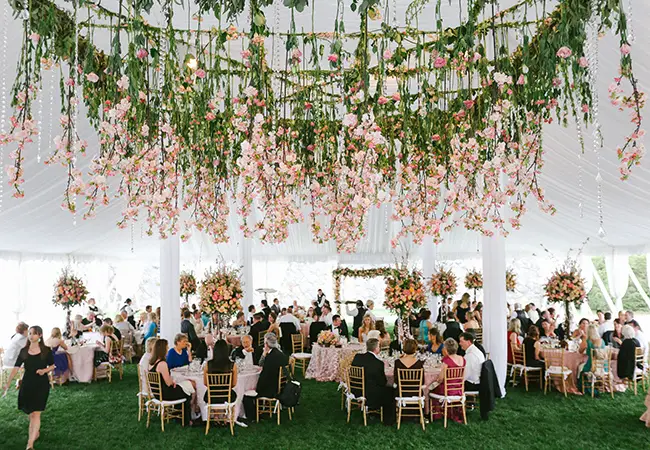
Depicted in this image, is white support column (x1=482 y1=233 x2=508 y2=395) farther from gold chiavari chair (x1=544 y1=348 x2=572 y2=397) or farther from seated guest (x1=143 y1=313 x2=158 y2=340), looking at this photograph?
seated guest (x1=143 y1=313 x2=158 y2=340)

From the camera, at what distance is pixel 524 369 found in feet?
29.9

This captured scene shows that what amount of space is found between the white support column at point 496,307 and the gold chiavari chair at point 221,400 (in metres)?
3.98

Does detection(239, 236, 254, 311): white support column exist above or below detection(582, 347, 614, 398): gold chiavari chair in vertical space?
above

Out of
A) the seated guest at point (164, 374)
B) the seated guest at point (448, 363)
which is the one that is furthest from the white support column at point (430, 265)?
the seated guest at point (164, 374)

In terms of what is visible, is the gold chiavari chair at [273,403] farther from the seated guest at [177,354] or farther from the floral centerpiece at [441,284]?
the floral centerpiece at [441,284]

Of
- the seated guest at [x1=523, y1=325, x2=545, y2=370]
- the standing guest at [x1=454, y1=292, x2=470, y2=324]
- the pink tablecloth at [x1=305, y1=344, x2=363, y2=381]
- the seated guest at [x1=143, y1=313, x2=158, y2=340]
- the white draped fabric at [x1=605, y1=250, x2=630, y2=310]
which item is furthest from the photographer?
the white draped fabric at [x1=605, y1=250, x2=630, y2=310]

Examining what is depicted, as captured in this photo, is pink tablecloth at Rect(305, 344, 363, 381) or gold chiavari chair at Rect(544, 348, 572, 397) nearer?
gold chiavari chair at Rect(544, 348, 572, 397)

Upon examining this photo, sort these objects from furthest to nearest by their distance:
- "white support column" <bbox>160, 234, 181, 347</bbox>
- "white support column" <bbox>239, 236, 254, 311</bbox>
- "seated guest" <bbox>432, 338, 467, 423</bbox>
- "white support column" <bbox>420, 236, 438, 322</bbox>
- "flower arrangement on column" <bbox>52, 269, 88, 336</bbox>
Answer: "white support column" <bbox>239, 236, 254, 311</bbox>, "white support column" <bbox>420, 236, 438, 322</bbox>, "flower arrangement on column" <bbox>52, 269, 88, 336</bbox>, "white support column" <bbox>160, 234, 181, 347</bbox>, "seated guest" <bbox>432, 338, 467, 423</bbox>

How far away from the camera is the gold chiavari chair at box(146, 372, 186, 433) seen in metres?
6.92

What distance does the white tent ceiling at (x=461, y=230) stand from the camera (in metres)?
5.53

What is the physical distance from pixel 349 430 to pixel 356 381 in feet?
2.15

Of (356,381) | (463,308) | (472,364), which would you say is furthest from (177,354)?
(463,308)

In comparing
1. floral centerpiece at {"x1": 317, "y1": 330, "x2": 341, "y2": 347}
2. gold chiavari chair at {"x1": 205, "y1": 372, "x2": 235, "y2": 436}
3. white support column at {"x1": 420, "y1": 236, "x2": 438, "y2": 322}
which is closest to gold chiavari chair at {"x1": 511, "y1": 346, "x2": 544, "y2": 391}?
floral centerpiece at {"x1": 317, "y1": 330, "x2": 341, "y2": 347}

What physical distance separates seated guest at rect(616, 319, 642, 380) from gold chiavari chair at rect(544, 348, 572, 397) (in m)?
0.81
